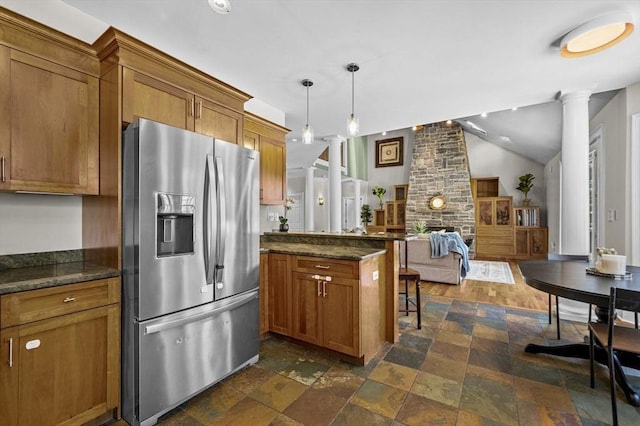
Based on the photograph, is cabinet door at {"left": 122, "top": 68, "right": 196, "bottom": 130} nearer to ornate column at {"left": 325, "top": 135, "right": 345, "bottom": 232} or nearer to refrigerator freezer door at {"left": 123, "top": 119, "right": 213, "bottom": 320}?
refrigerator freezer door at {"left": 123, "top": 119, "right": 213, "bottom": 320}

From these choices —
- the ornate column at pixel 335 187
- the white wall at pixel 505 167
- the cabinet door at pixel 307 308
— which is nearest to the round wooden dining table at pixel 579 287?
the cabinet door at pixel 307 308

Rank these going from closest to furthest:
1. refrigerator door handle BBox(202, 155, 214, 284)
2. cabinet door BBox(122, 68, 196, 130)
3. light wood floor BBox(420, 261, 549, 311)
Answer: cabinet door BBox(122, 68, 196, 130) < refrigerator door handle BBox(202, 155, 214, 284) < light wood floor BBox(420, 261, 549, 311)

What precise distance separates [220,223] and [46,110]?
3.83 feet

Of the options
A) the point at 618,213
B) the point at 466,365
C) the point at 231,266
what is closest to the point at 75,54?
the point at 231,266

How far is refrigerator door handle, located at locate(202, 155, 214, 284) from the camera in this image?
1925 millimetres

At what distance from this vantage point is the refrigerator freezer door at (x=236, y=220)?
2020mm

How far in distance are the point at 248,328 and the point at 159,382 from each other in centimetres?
68

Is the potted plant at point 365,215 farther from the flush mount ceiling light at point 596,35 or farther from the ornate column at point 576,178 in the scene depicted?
the flush mount ceiling light at point 596,35

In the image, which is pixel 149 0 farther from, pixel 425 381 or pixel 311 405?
pixel 425 381

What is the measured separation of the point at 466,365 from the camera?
91.4 inches

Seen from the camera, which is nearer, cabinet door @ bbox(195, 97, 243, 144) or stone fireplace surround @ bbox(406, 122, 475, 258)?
cabinet door @ bbox(195, 97, 243, 144)

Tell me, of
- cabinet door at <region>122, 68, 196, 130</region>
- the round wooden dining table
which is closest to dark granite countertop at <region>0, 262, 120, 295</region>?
cabinet door at <region>122, 68, 196, 130</region>

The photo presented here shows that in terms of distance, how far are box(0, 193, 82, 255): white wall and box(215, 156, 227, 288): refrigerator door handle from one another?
978 millimetres

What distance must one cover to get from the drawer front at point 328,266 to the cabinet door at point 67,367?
4.42ft
